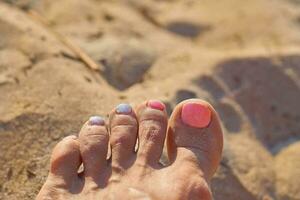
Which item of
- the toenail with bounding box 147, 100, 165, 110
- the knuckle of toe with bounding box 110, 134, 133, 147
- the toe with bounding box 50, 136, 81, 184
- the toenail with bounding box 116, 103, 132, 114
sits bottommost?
the toe with bounding box 50, 136, 81, 184

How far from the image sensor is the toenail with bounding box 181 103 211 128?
6.16 ft

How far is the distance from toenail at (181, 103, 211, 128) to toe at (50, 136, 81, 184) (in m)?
0.35

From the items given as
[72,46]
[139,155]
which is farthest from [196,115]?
[72,46]

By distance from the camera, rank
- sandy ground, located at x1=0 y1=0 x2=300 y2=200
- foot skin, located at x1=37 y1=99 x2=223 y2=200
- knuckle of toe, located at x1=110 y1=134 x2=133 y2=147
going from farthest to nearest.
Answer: sandy ground, located at x1=0 y1=0 x2=300 y2=200 < knuckle of toe, located at x1=110 y1=134 x2=133 y2=147 < foot skin, located at x1=37 y1=99 x2=223 y2=200

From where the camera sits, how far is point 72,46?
94.3 inches

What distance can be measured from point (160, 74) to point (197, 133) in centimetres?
56

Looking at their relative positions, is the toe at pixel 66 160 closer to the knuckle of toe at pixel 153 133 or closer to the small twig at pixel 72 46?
the knuckle of toe at pixel 153 133

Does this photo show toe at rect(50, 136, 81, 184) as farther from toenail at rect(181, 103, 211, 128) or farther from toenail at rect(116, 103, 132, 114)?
toenail at rect(181, 103, 211, 128)

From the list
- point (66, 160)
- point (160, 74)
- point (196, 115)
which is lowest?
point (160, 74)

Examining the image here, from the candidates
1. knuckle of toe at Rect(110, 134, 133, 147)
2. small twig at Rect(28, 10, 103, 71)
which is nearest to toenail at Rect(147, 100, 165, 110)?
knuckle of toe at Rect(110, 134, 133, 147)

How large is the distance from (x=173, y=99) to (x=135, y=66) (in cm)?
27

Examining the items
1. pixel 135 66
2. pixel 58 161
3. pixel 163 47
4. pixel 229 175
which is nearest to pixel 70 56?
pixel 135 66

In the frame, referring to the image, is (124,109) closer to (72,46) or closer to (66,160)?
(66,160)

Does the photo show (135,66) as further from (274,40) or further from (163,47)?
(274,40)
